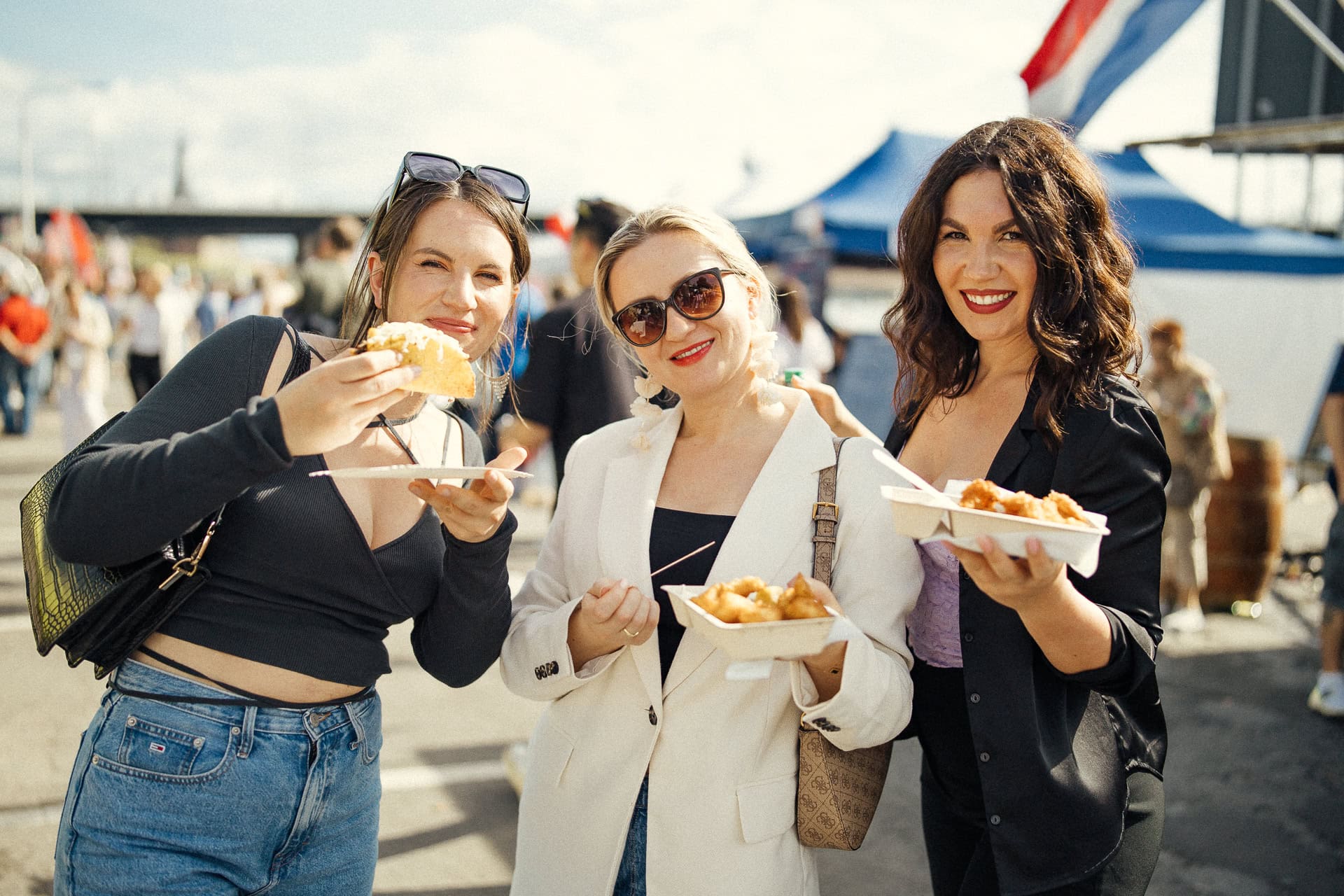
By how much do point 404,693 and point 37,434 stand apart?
12624 millimetres

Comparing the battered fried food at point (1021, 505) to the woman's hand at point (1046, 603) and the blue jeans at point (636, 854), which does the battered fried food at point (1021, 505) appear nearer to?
the woman's hand at point (1046, 603)

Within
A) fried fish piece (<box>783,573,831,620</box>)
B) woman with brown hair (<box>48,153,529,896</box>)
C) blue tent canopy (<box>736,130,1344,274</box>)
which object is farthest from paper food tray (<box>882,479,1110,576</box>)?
blue tent canopy (<box>736,130,1344,274</box>)

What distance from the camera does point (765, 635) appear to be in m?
1.66

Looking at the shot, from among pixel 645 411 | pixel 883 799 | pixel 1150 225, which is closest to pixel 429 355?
pixel 645 411

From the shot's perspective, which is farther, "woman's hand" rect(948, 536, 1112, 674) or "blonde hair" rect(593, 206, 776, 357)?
"blonde hair" rect(593, 206, 776, 357)

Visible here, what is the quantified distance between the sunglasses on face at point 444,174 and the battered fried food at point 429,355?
1.47 feet

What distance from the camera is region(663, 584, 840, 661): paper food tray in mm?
1649

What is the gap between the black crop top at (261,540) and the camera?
1651mm

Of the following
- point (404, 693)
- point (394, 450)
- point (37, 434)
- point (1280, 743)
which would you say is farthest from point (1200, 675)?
point (37, 434)

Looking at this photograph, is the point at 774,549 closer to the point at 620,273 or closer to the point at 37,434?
the point at 620,273

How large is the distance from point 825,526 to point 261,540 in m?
1.16

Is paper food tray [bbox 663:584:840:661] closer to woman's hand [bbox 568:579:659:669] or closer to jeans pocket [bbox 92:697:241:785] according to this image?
woman's hand [bbox 568:579:659:669]

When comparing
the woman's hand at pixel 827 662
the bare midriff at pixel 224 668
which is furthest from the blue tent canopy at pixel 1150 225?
the bare midriff at pixel 224 668

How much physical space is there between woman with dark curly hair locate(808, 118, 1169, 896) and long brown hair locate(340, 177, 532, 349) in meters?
0.97
